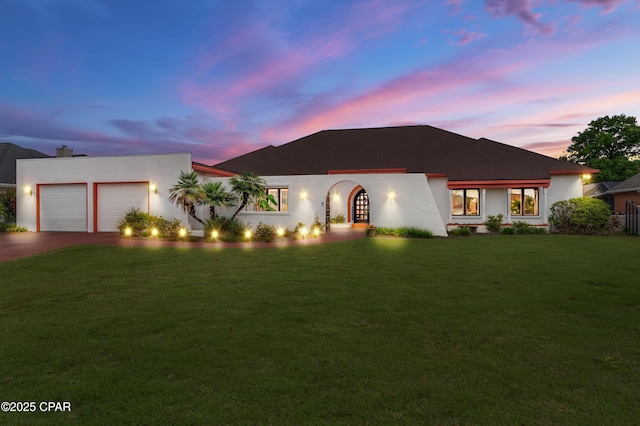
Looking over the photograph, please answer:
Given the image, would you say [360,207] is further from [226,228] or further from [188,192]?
[188,192]

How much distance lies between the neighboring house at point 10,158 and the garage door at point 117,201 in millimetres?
10260

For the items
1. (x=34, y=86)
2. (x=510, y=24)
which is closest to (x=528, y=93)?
(x=510, y=24)

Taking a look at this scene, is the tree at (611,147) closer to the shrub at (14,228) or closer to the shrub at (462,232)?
the shrub at (462,232)

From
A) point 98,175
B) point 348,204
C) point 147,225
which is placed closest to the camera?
point 147,225

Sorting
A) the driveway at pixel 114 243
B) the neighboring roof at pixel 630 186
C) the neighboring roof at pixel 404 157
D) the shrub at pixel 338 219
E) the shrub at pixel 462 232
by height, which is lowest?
the driveway at pixel 114 243

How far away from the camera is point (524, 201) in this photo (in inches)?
866

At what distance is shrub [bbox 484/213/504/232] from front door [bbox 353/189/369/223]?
24.2 feet

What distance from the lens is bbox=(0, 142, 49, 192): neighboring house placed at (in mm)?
25070

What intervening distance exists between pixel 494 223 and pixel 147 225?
1974cm

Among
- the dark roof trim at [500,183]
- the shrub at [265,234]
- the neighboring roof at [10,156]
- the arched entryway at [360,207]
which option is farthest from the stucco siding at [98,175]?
the dark roof trim at [500,183]

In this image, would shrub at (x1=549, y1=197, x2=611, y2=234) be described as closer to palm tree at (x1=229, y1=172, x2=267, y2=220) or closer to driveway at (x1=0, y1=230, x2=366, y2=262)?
driveway at (x1=0, y1=230, x2=366, y2=262)

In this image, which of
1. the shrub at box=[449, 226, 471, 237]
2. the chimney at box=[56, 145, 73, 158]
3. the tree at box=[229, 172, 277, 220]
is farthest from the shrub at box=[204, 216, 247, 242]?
the chimney at box=[56, 145, 73, 158]

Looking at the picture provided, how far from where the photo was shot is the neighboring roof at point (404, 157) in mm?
22234

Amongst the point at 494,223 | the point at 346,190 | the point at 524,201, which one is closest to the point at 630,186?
the point at 524,201
